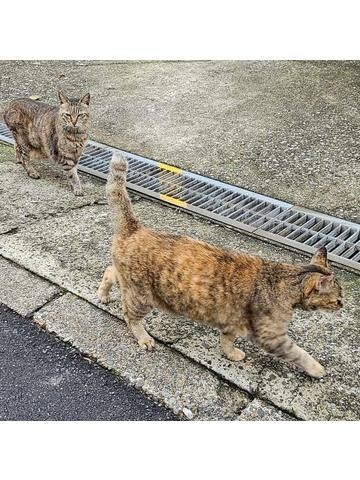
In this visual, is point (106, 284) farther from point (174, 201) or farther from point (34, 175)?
point (34, 175)

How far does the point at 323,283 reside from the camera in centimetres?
300

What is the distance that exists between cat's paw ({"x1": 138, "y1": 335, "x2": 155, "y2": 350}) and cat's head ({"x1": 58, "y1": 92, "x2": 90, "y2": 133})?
245cm

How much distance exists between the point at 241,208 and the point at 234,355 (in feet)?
5.89

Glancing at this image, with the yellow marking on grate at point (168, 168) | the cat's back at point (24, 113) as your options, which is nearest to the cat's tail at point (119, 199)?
the yellow marking on grate at point (168, 168)

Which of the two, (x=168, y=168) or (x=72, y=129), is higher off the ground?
(x=72, y=129)

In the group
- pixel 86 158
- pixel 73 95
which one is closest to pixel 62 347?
pixel 86 158

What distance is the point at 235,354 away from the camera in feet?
10.5

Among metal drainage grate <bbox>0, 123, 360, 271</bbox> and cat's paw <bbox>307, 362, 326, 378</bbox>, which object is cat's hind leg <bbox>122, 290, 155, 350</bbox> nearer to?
cat's paw <bbox>307, 362, 326, 378</bbox>

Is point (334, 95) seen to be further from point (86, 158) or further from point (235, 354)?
point (235, 354)

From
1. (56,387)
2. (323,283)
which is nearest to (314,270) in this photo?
(323,283)

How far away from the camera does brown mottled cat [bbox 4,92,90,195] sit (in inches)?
199

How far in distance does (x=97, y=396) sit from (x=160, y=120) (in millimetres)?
3954

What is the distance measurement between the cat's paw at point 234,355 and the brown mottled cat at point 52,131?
2.34 m

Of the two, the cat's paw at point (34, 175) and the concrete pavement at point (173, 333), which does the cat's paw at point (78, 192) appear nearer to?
the concrete pavement at point (173, 333)
